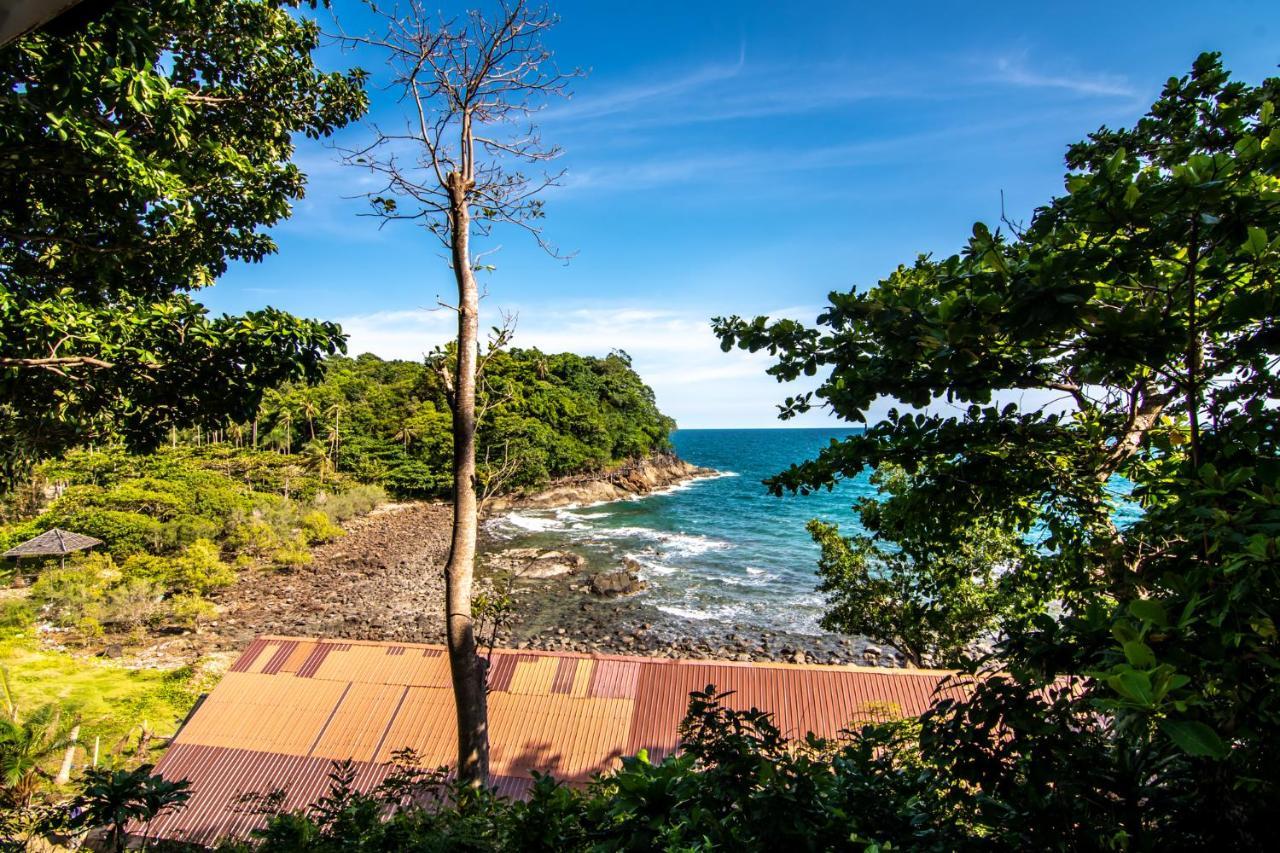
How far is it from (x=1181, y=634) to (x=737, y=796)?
1.49 m

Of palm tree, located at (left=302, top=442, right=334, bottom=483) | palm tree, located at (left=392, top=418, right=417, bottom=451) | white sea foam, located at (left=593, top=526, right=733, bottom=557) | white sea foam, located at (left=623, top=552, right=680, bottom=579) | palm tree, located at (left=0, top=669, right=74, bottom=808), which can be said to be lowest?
white sea foam, located at (left=623, top=552, right=680, bottom=579)

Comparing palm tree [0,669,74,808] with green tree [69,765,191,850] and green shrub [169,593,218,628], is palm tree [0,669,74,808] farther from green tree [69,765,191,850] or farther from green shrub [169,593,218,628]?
green tree [69,765,191,850]

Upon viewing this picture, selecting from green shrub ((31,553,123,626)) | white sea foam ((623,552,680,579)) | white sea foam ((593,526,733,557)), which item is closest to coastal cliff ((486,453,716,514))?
white sea foam ((593,526,733,557))

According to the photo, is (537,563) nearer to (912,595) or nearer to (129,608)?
(129,608)

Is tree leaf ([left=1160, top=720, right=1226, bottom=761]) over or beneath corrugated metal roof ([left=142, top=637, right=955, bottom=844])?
over

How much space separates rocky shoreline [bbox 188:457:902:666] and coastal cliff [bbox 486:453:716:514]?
14.1m

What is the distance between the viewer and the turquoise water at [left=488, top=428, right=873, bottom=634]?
23906 millimetres

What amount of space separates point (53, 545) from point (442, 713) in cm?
2262

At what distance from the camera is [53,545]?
69.9 feet

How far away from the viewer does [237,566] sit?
26625mm

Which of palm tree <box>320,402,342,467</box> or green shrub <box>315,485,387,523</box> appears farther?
palm tree <box>320,402,342,467</box>

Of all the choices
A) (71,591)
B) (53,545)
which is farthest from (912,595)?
(53,545)

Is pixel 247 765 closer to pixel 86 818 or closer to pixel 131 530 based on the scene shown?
pixel 86 818

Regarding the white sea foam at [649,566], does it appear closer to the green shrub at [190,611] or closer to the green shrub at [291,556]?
the green shrub at [291,556]
